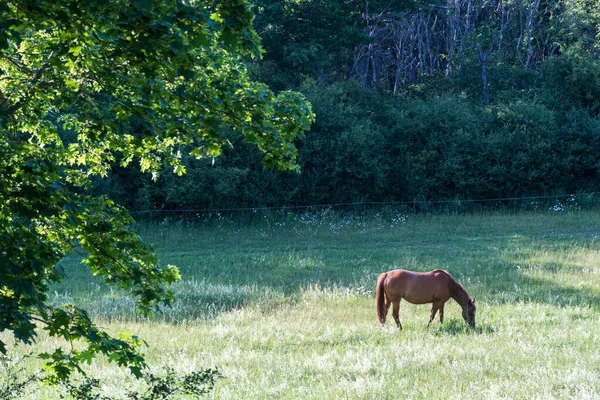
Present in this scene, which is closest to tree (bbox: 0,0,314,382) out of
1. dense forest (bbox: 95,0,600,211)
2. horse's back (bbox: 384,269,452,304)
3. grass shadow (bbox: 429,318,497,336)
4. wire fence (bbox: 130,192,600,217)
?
horse's back (bbox: 384,269,452,304)

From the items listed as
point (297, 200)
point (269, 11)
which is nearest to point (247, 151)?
point (297, 200)

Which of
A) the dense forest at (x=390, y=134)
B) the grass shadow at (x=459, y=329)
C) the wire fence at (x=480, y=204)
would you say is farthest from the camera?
the wire fence at (x=480, y=204)

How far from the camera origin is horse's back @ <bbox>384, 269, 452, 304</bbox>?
42.4 feet

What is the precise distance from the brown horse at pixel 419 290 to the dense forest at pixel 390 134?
16.3 m

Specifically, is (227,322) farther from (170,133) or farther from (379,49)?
(379,49)

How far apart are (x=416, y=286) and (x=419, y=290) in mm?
86

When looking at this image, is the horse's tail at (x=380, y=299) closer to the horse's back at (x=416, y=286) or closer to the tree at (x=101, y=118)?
the horse's back at (x=416, y=286)

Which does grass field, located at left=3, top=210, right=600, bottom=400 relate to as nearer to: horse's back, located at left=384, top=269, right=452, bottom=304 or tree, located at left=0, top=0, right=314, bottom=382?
horse's back, located at left=384, top=269, right=452, bottom=304

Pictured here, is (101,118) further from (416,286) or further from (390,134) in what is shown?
(390,134)

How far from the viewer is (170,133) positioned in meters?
5.76

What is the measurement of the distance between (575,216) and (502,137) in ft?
19.3

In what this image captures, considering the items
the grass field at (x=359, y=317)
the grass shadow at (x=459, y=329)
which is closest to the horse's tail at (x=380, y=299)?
the grass field at (x=359, y=317)

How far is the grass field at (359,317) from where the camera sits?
9.31 metres

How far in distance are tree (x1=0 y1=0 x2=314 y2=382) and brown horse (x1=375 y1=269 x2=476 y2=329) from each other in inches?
276
